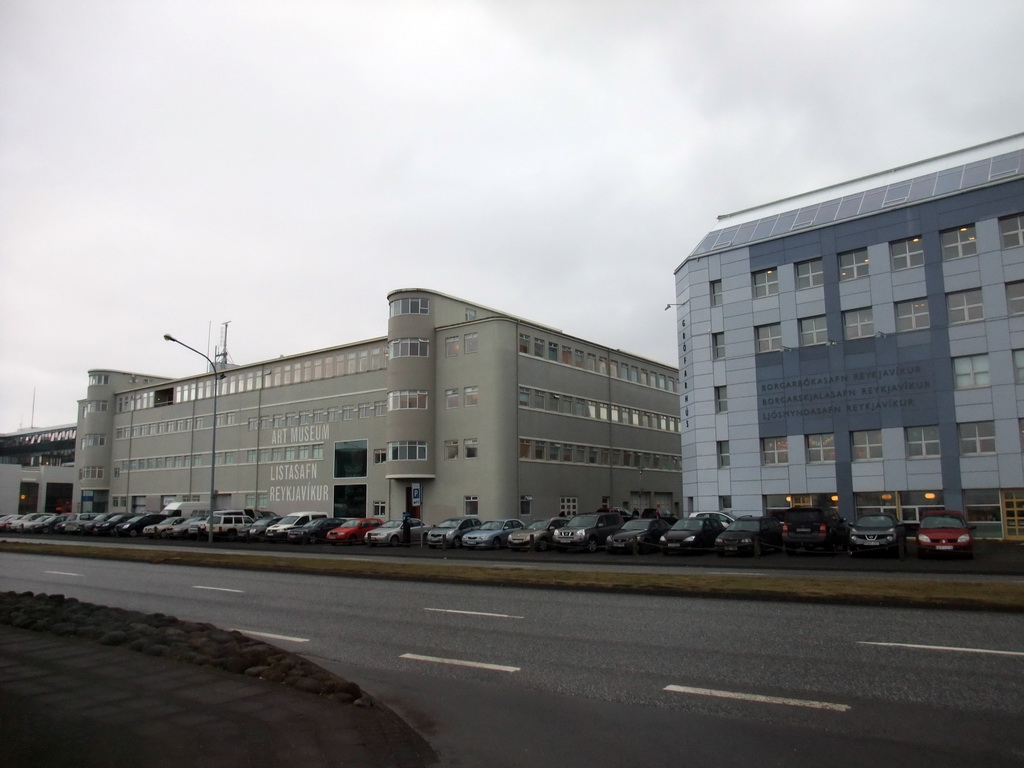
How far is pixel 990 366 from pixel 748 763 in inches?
1469

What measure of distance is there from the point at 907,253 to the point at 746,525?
62.7 ft

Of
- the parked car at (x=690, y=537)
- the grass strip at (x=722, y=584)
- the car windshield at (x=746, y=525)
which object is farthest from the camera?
the parked car at (x=690, y=537)

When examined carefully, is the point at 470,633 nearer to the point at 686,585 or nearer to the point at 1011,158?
the point at 686,585

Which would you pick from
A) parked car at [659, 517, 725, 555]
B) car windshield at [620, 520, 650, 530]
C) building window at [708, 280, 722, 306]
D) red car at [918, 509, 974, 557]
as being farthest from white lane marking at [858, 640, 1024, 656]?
building window at [708, 280, 722, 306]

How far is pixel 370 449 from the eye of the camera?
58.0 m

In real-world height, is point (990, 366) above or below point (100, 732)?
above

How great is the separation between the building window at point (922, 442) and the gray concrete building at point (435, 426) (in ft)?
78.2

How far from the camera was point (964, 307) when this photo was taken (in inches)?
1485

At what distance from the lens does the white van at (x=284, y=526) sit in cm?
4569

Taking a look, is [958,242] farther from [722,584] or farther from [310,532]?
[310,532]

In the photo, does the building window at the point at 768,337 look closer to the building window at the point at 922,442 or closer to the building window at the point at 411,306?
the building window at the point at 922,442

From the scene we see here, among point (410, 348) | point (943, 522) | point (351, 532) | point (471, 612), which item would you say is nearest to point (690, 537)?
point (943, 522)

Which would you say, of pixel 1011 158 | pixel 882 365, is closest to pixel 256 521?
pixel 882 365

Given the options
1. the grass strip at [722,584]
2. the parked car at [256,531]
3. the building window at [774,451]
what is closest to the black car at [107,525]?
the parked car at [256,531]
